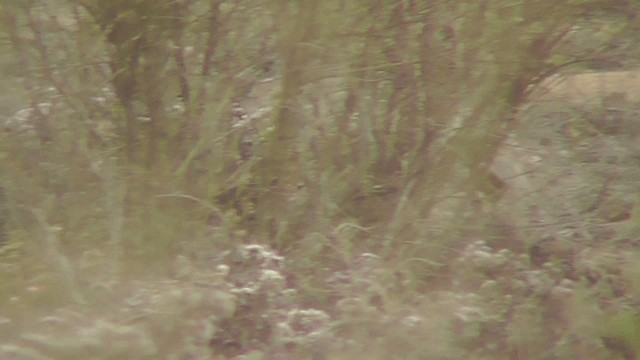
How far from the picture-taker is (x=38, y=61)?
4.73 metres

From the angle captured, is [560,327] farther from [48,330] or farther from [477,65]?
[48,330]

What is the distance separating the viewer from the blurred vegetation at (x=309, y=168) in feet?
15.1

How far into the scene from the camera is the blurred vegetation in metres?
4.59

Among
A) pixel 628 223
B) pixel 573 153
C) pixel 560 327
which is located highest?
pixel 573 153

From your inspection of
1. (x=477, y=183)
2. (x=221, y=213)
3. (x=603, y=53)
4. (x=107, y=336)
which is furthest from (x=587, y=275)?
(x=107, y=336)

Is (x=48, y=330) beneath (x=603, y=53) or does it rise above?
beneath

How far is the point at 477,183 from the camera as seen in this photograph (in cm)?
523

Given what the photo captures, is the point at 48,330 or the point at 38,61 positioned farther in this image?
the point at 38,61

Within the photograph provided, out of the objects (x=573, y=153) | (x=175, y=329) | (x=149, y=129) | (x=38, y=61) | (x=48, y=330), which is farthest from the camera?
(x=573, y=153)

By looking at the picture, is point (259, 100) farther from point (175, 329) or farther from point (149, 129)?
point (175, 329)

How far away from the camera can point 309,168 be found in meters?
5.33

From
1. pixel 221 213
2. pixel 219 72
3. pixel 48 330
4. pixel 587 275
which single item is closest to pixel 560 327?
pixel 587 275

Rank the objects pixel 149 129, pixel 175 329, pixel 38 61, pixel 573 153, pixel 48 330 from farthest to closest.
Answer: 1. pixel 573 153
2. pixel 149 129
3. pixel 38 61
4. pixel 175 329
5. pixel 48 330

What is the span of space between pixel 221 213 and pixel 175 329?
1.20 m
